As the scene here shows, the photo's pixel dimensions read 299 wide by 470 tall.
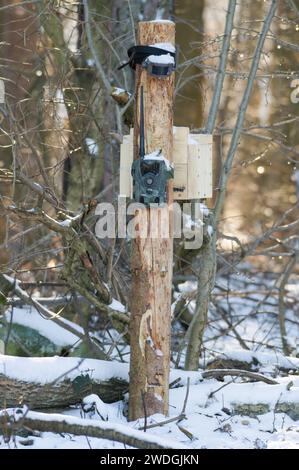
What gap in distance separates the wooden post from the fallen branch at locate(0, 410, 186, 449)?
44 cm

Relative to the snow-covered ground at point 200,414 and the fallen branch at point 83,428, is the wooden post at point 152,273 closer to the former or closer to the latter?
the snow-covered ground at point 200,414

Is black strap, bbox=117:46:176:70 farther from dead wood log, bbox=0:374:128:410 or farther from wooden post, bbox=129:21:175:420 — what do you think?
dead wood log, bbox=0:374:128:410

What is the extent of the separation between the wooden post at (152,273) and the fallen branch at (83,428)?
0.44 meters

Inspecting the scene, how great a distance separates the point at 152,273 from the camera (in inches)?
213

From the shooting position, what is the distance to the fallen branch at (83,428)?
15.8ft

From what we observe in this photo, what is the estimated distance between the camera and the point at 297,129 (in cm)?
1214

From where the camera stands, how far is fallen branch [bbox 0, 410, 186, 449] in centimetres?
482

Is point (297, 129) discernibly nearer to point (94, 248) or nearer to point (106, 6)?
point (106, 6)

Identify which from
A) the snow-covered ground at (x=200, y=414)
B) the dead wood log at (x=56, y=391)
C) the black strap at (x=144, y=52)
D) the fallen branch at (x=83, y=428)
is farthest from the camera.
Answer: the dead wood log at (x=56, y=391)

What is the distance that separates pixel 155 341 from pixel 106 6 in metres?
5.20

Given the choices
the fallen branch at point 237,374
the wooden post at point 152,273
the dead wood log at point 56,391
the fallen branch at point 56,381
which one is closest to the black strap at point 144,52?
the wooden post at point 152,273

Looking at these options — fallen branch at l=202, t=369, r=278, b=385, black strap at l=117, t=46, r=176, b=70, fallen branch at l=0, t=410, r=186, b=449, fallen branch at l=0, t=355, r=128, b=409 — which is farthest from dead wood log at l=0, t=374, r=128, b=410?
black strap at l=117, t=46, r=176, b=70

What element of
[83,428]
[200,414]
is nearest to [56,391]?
[83,428]

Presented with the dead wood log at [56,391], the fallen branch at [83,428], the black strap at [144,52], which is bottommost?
the fallen branch at [83,428]
